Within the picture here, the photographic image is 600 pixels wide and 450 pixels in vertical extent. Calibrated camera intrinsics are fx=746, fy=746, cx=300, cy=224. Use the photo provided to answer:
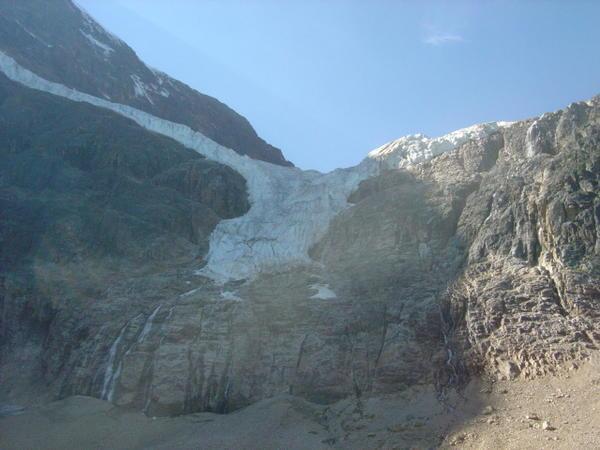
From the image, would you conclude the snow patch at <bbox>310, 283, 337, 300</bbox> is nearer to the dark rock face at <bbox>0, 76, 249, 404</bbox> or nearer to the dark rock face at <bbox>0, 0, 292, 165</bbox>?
the dark rock face at <bbox>0, 76, 249, 404</bbox>

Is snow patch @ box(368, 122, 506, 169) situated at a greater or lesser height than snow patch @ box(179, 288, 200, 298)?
greater

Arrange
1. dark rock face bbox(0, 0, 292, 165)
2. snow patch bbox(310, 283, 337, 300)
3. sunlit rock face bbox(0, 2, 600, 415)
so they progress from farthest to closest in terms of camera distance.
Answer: dark rock face bbox(0, 0, 292, 165) < snow patch bbox(310, 283, 337, 300) < sunlit rock face bbox(0, 2, 600, 415)

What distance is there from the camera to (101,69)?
226 ft

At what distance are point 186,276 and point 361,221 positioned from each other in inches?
414

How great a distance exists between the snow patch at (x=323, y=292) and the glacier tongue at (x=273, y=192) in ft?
13.4

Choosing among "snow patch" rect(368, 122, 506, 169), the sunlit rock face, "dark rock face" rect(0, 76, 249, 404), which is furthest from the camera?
"snow patch" rect(368, 122, 506, 169)

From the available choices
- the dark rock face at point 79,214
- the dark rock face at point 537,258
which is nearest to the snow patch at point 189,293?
the dark rock face at point 79,214

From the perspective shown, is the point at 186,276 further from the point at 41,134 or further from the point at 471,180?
the point at 41,134

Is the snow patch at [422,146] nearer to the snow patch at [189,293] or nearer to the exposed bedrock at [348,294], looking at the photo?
the exposed bedrock at [348,294]

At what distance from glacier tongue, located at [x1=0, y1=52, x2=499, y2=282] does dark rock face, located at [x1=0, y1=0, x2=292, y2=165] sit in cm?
379

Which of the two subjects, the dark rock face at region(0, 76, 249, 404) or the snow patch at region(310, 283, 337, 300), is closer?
the snow patch at region(310, 283, 337, 300)

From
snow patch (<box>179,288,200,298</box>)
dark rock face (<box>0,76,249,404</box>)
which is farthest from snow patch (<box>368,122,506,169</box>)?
snow patch (<box>179,288,200,298</box>)

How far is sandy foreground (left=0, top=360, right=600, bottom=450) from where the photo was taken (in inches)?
1014

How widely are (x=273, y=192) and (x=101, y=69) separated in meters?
24.9
